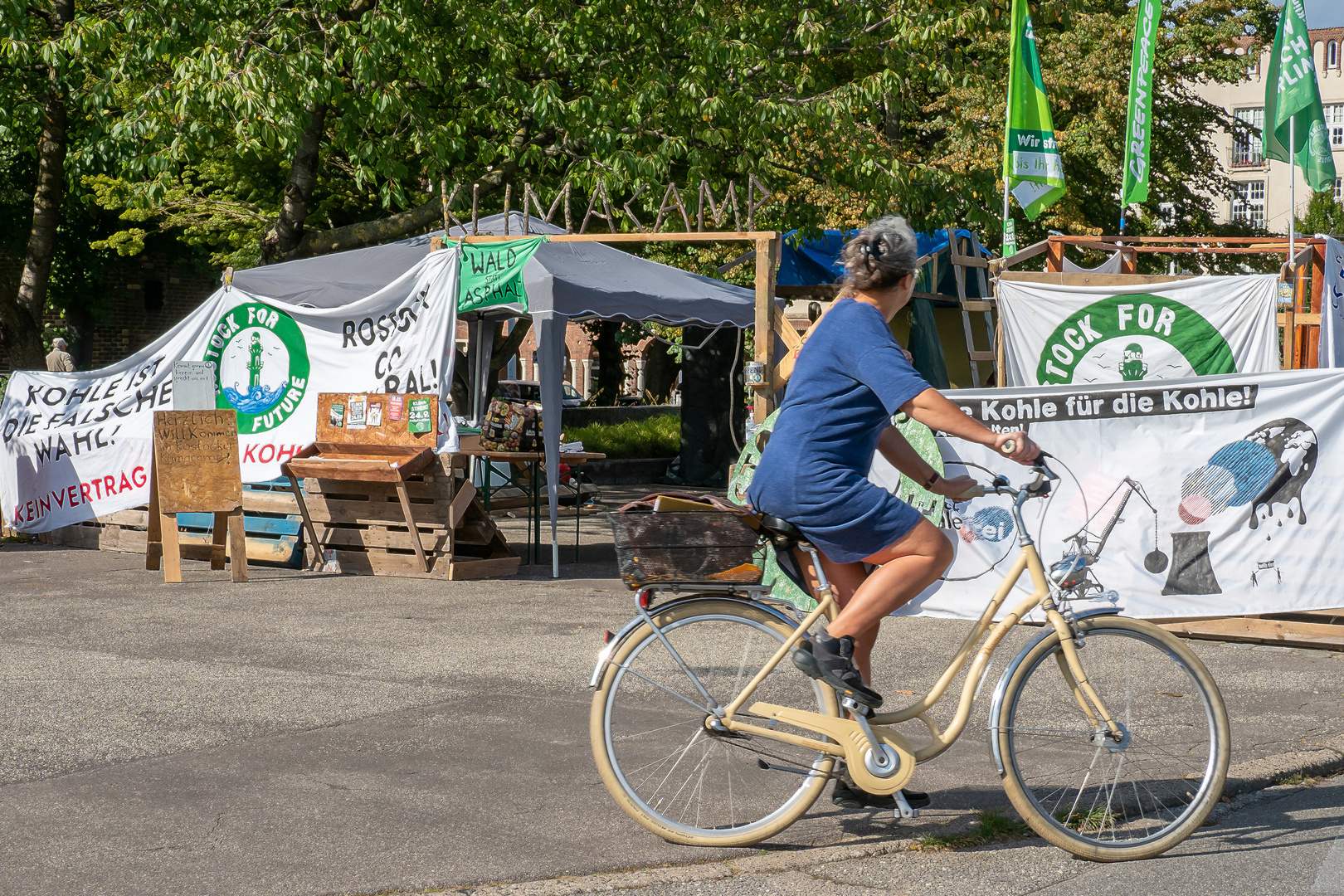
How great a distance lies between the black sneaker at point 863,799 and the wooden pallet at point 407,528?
619 cm

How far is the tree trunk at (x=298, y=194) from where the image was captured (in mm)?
16281

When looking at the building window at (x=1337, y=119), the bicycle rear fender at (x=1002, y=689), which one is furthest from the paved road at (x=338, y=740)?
the building window at (x=1337, y=119)

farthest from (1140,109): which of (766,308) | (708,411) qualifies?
(708,411)

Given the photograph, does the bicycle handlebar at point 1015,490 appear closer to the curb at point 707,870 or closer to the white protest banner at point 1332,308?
the curb at point 707,870

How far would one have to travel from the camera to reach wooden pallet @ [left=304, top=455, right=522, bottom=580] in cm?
1073

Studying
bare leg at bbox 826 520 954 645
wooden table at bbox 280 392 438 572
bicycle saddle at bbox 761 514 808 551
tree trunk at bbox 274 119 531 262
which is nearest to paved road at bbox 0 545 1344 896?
bare leg at bbox 826 520 954 645

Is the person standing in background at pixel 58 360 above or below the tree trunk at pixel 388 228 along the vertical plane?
below

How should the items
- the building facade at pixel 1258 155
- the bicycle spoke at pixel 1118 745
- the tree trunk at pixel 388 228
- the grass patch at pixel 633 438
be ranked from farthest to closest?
the building facade at pixel 1258 155 → the grass patch at pixel 633 438 → the tree trunk at pixel 388 228 → the bicycle spoke at pixel 1118 745

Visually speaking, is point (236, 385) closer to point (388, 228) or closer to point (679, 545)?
point (388, 228)

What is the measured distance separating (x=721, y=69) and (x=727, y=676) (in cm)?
1261

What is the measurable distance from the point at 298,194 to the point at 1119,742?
1363 cm

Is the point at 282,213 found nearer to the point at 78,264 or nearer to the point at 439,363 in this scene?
the point at 439,363

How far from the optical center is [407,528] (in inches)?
429

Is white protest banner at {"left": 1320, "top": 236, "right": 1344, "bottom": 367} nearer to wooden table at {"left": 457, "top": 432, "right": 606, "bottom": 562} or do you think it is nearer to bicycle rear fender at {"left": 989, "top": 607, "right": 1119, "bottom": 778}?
wooden table at {"left": 457, "top": 432, "right": 606, "bottom": 562}
